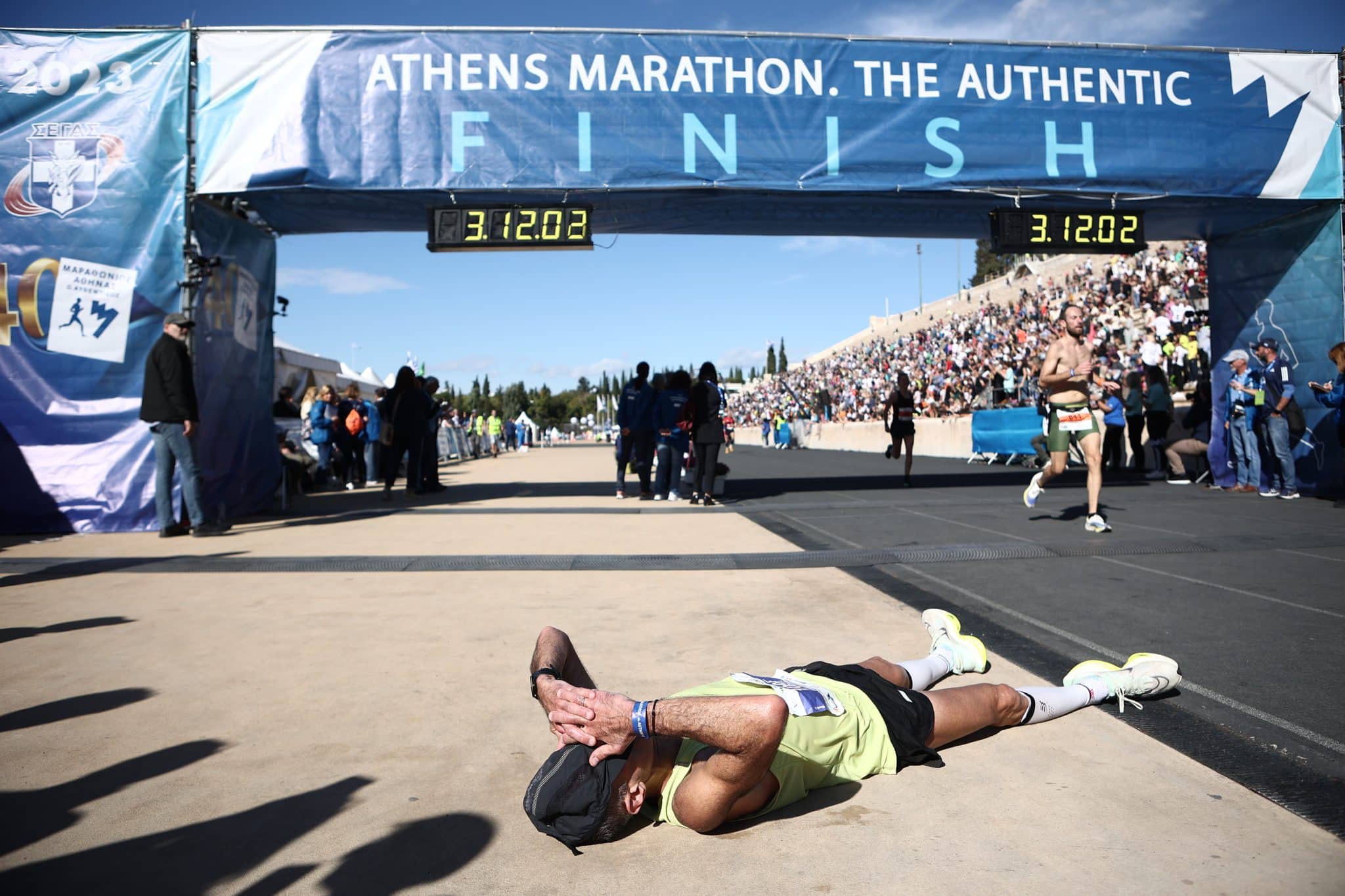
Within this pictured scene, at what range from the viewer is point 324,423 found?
14.3 meters

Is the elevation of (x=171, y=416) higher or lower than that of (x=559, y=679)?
higher

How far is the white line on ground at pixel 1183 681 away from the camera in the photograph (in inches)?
109

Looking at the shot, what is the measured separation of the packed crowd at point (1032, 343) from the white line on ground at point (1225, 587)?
406 inches

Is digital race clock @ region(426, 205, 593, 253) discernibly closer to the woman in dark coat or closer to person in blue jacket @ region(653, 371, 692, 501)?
the woman in dark coat

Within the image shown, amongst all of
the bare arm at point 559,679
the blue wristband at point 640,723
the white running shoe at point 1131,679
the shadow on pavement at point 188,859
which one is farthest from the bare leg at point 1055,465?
the shadow on pavement at point 188,859

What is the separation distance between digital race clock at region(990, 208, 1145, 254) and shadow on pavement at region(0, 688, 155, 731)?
966 cm

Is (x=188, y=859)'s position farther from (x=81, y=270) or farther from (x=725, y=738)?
(x=81, y=270)

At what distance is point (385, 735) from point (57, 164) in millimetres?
8846

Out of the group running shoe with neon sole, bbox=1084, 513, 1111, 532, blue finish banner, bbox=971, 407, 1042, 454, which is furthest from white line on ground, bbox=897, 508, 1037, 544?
blue finish banner, bbox=971, 407, 1042, 454

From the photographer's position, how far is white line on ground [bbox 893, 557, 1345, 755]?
2.76m

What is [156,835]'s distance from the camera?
2.24 meters

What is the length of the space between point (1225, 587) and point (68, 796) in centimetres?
577

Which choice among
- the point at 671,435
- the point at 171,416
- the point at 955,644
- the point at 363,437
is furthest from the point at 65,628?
the point at 363,437

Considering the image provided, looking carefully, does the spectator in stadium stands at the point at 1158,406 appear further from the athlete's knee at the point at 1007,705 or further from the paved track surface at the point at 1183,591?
the athlete's knee at the point at 1007,705
